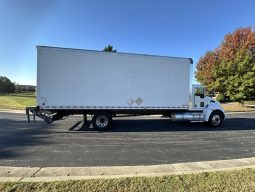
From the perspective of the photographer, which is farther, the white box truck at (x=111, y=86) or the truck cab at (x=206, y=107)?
the truck cab at (x=206, y=107)

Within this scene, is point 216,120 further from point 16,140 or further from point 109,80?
point 16,140

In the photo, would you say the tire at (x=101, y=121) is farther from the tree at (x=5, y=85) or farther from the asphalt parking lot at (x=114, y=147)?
the tree at (x=5, y=85)

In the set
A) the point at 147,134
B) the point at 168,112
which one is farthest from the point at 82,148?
the point at 168,112

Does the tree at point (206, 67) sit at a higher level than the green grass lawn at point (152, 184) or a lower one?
higher

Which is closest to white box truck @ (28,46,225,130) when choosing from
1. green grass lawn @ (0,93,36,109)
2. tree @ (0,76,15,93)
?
green grass lawn @ (0,93,36,109)

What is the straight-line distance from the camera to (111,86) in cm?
1131

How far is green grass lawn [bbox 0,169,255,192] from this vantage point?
4.16 m

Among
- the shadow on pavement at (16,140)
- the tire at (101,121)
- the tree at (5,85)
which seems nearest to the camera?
the shadow on pavement at (16,140)

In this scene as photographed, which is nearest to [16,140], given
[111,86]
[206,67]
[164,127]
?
[111,86]

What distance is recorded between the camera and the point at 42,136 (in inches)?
372

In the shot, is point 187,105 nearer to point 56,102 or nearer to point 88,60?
point 88,60

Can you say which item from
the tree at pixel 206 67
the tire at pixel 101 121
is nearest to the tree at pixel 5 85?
the tree at pixel 206 67

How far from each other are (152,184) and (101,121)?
7.14 meters

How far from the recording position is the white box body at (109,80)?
10.6m
